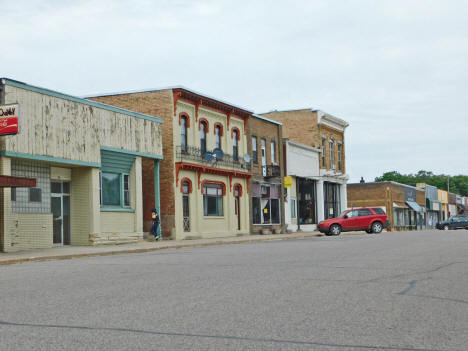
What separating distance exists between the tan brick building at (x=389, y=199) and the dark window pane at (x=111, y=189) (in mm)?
44773

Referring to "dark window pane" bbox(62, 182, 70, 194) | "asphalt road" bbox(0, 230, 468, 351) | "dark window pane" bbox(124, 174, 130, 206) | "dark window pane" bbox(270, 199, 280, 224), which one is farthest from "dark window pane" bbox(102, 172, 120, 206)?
"dark window pane" bbox(270, 199, 280, 224)

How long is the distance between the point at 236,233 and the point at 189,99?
8.81 metres

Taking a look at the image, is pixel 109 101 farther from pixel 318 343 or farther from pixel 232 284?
pixel 318 343

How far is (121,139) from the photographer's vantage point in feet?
93.1

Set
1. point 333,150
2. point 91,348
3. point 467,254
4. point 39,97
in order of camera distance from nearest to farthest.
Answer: point 91,348 → point 467,254 → point 39,97 → point 333,150

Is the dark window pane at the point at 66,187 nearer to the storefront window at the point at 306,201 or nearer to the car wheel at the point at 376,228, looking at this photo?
the car wheel at the point at 376,228

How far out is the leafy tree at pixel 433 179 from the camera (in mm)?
142250

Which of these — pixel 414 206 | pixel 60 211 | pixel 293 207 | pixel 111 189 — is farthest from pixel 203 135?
pixel 414 206

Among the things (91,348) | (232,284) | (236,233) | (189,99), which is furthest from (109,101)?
(91,348)

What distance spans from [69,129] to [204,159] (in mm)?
11491

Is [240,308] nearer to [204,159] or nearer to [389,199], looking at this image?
[204,159]

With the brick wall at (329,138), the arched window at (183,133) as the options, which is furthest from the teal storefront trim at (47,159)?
the brick wall at (329,138)

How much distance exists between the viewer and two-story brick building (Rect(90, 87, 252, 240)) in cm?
3303

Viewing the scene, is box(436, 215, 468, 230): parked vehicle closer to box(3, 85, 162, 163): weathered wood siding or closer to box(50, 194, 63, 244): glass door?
box(3, 85, 162, 163): weathered wood siding
